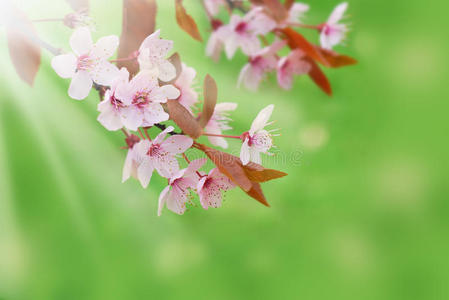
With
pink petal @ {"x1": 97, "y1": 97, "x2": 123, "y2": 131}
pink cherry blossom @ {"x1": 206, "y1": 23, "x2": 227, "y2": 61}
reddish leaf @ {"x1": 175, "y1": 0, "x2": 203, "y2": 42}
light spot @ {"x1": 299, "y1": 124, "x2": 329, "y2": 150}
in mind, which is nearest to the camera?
pink petal @ {"x1": 97, "y1": 97, "x2": 123, "y2": 131}

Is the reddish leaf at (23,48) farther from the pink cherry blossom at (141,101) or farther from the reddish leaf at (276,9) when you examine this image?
the reddish leaf at (276,9)

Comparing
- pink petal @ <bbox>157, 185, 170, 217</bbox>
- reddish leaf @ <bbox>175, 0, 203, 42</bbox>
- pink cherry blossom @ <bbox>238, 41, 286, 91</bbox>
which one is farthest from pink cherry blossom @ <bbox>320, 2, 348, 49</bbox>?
pink petal @ <bbox>157, 185, 170, 217</bbox>

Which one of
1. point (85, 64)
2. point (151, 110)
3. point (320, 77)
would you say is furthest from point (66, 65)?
point (320, 77)

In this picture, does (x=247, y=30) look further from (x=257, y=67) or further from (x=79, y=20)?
(x=79, y=20)

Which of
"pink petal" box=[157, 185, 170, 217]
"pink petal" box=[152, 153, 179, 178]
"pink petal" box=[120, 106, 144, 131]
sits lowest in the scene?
"pink petal" box=[157, 185, 170, 217]

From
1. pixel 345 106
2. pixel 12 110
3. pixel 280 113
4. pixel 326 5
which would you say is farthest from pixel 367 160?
pixel 12 110

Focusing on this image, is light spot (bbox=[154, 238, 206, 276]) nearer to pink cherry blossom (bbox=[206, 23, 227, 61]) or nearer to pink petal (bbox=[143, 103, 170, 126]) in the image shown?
pink cherry blossom (bbox=[206, 23, 227, 61])

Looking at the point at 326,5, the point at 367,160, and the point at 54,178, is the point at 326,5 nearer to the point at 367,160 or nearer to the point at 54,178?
the point at 367,160

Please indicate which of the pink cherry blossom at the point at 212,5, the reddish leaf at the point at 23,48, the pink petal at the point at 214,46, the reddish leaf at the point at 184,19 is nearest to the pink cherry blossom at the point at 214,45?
the pink petal at the point at 214,46
